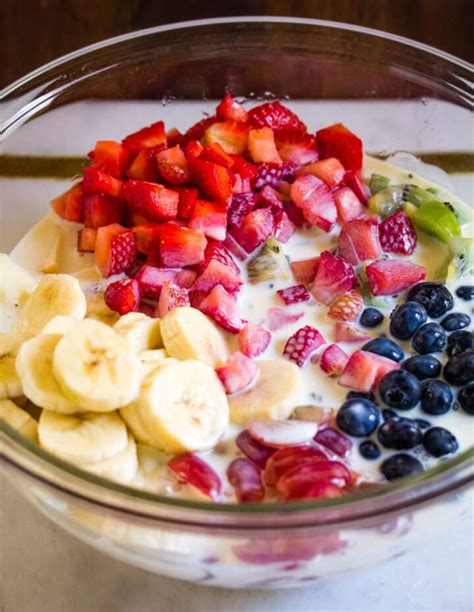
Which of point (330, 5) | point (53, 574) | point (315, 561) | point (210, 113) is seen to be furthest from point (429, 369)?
point (330, 5)

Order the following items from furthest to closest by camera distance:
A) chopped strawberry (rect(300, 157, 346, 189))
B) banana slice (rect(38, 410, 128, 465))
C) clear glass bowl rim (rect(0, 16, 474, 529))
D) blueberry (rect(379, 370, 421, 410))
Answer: chopped strawberry (rect(300, 157, 346, 189)), blueberry (rect(379, 370, 421, 410)), banana slice (rect(38, 410, 128, 465)), clear glass bowl rim (rect(0, 16, 474, 529))

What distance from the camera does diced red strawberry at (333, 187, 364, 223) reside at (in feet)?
5.68

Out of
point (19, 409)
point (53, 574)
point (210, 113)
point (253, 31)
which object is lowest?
point (53, 574)

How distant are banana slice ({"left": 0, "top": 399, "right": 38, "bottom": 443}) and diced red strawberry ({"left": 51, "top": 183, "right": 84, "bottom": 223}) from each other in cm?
54

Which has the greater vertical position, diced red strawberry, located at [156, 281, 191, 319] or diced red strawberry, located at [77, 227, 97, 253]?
diced red strawberry, located at [77, 227, 97, 253]

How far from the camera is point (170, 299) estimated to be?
1.52 m

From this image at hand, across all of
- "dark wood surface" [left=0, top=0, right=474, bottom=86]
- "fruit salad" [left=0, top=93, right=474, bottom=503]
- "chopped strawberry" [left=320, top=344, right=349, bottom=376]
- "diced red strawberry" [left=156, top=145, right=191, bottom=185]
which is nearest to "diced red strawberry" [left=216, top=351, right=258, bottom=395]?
"fruit salad" [left=0, top=93, right=474, bottom=503]

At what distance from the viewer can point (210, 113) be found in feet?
6.72

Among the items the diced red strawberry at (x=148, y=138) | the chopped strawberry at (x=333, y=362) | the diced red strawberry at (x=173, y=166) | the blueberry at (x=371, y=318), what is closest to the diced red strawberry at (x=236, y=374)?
the chopped strawberry at (x=333, y=362)

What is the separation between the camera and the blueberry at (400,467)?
49.3 inches

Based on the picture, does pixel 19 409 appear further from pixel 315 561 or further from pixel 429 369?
pixel 429 369

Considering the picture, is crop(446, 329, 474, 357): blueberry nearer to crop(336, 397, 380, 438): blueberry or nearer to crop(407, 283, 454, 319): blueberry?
crop(407, 283, 454, 319): blueberry

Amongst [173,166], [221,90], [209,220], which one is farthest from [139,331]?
[221,90]

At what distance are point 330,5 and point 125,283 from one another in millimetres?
1277
